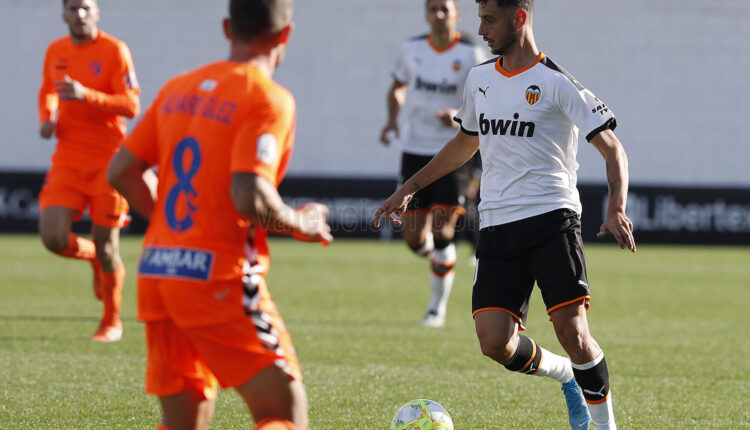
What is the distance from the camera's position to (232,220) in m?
2.74

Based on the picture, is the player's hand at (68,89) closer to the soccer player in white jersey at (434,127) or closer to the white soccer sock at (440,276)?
the soccer player in white jersey at (434,127)

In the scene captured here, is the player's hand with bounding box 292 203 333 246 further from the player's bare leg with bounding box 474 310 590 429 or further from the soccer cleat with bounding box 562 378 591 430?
the soccer cleat with bounding box 562 378 591 430

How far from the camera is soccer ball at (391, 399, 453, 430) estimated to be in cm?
410

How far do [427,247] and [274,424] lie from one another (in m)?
5.47

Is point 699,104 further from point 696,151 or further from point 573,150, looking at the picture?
point 573,150

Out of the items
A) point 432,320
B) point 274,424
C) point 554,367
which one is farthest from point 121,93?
point 274,424

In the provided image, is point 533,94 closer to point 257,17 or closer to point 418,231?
point 257,17

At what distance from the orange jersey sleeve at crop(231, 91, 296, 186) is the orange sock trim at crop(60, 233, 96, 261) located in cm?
418

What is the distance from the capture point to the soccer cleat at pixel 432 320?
26.1 ft

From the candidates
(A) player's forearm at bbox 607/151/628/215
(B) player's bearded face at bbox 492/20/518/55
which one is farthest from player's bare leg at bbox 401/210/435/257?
(A) player's forearm at bbox 607/151/628/215

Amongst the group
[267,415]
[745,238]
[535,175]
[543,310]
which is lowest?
[745,238]

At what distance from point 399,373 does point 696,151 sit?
49.9 feet

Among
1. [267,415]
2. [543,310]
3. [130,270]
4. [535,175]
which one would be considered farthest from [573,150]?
[130,270]

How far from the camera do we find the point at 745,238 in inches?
680
